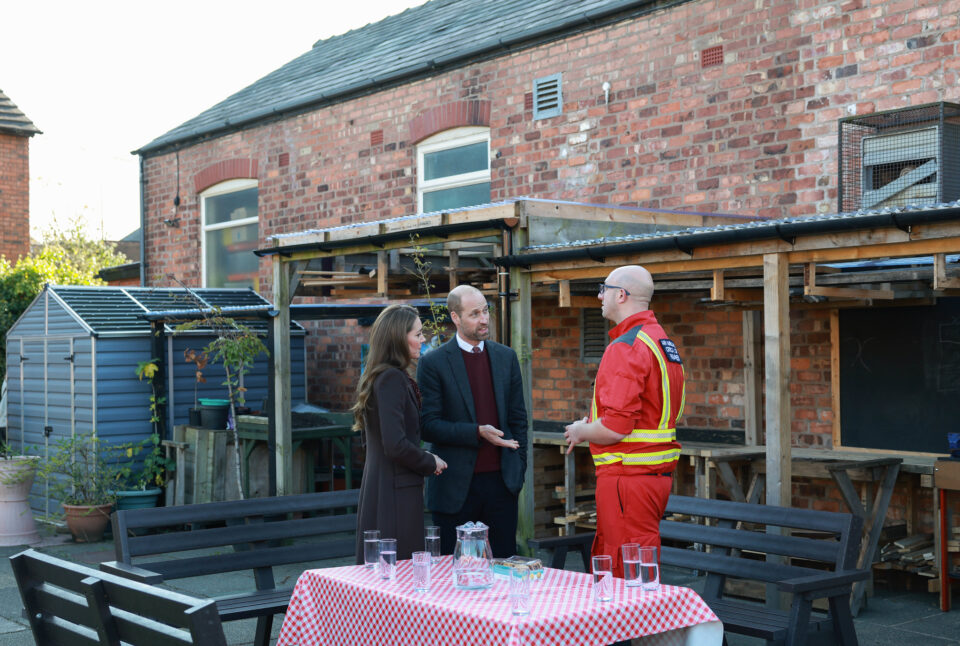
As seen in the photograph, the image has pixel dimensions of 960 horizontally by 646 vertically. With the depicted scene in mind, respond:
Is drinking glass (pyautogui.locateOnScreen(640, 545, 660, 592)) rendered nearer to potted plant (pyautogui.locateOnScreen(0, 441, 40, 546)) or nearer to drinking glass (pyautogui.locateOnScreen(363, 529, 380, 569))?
drinking glass (pyautogui.locateOnScreen(363, 529, 380, 569))

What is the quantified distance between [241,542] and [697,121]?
519 cm

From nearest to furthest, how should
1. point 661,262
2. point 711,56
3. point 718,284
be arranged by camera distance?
point 718,284, point 661,262, point 711,56

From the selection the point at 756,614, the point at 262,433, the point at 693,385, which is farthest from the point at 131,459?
the point at 756,614

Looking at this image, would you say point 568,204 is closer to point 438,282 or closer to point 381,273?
point 381,273

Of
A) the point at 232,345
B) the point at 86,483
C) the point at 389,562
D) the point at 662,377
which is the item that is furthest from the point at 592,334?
the point at 389,562

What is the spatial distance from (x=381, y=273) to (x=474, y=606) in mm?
4899

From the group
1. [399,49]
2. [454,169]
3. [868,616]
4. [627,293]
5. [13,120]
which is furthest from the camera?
[13,120]

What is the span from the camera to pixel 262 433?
10164mm

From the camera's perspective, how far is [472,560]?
4.03 metres

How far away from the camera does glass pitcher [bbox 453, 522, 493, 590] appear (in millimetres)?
3961

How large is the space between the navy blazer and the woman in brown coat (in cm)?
39

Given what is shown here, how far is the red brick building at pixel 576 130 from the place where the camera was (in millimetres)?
7977

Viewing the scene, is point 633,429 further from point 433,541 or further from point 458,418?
point 458,418

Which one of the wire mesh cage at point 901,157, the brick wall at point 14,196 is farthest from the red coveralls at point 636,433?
the brick wall at point 14,196
